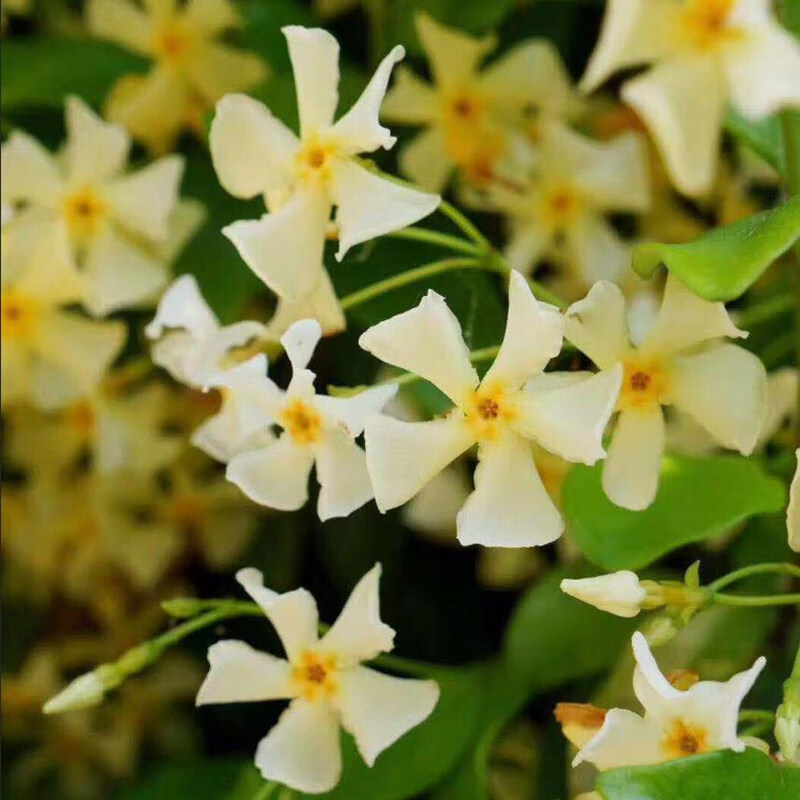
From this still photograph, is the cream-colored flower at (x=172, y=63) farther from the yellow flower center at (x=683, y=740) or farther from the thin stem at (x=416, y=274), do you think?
the yellow flower center at (x=683, y=740)

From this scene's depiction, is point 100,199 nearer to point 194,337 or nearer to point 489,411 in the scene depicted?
point 194,337

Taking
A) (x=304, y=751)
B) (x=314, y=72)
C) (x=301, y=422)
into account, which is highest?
(x=314, y=72)

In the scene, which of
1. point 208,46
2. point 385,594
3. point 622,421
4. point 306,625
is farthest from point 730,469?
point 208,46

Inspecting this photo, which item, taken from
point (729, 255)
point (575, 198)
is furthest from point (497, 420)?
point (575, 198)

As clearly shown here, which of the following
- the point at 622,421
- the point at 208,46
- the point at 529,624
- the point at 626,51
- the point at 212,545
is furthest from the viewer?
the point at 212,545

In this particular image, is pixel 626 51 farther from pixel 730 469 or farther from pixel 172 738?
pixel 172 738

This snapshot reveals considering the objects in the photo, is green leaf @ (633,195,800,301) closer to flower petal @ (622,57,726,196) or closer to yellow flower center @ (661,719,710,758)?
flower petal @ (622,57,726,196)

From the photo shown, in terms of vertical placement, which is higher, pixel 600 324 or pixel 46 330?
pixel 600 324
